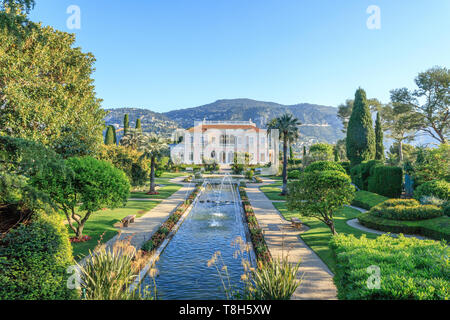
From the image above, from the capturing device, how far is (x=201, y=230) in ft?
51.0

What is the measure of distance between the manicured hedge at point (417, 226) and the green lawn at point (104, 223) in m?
12.9

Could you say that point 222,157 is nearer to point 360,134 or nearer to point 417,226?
point 360,134

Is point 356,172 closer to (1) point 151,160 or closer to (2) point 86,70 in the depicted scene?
(1) point 151,160

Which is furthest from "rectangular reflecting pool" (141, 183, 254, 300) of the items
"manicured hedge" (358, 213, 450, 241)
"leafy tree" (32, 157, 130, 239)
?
"manicured hedge" (358, 213, 450, 241)

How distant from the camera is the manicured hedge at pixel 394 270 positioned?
5027mm

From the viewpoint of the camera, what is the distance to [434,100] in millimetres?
38938

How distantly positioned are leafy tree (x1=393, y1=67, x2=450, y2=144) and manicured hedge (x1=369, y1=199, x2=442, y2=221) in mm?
28064

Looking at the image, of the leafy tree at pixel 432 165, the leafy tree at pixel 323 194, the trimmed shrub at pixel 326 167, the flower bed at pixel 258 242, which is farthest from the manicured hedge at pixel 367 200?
the flower bed at pixel 258 242

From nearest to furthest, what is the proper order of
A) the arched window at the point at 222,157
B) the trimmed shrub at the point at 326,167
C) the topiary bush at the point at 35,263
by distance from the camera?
the topiary bush at the point at 35,263
the trimmed shrub at the point at 326,167
the arched window at the point at 222,157

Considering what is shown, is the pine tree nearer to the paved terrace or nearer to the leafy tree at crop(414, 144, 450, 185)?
the paved terrace

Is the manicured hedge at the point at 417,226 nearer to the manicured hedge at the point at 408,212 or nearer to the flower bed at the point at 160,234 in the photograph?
the manicured hedge at the point at 408,212

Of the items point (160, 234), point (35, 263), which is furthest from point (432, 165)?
point (35, 263)
